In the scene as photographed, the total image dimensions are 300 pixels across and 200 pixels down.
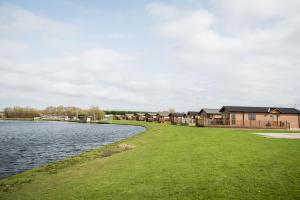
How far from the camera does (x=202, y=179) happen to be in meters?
12.8

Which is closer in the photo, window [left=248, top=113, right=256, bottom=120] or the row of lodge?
the row of lodge

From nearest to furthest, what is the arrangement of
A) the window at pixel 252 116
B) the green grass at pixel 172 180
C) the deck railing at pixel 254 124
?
1. the green grass at pixel 172 180
2. the deck railing at pixel 254 124
3. the window at pixel 252 116

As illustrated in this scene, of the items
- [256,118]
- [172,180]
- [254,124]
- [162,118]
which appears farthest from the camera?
[162,118]

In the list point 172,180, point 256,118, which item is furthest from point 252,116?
point 172,180

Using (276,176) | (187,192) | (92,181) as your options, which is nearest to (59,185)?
→ (92,181)

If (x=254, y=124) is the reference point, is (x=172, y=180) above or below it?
below

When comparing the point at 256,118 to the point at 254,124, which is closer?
the point at 254,124

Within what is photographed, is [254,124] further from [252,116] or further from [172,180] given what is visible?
[172,180]

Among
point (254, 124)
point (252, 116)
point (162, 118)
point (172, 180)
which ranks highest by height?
point (252, 116)

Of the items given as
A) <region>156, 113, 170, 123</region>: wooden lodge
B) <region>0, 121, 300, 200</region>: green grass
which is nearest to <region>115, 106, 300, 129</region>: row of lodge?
<region>156, 113, 170, 123</region>: wooden lodge

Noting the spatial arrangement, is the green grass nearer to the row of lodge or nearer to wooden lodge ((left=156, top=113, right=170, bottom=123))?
the row of lodge

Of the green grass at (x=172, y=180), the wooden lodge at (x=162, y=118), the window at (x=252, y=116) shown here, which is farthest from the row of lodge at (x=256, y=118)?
the green grass at (x=172, y=180)

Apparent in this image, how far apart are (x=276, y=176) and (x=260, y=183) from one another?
162cm

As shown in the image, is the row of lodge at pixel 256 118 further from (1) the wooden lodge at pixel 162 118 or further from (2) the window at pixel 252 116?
(1) the wooden lodge at pixel 162 118
